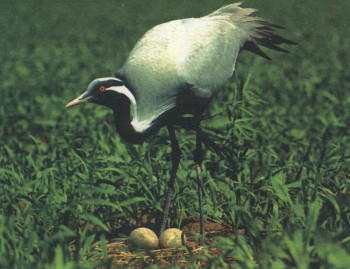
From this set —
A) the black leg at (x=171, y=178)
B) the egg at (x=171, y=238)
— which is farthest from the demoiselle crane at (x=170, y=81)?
the egg at (x=171, y=238)

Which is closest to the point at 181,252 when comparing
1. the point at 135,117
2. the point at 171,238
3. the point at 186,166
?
the point at 171,238

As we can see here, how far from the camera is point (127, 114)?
4469 millimetres

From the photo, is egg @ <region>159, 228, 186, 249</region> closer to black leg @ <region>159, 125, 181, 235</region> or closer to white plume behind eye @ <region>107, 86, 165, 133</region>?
black leg @ <region>159, 125, 181, 235</region>

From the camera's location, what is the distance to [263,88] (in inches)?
327

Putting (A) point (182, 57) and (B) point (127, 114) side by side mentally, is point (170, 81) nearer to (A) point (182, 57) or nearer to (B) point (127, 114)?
(A) point (182, 57)

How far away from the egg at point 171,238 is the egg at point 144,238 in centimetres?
4

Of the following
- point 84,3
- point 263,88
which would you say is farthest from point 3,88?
point 84,3

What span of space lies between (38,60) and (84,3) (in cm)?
856

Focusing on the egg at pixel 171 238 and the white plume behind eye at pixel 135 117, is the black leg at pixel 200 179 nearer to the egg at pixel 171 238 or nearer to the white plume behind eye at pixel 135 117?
the egg at pixel 171 238

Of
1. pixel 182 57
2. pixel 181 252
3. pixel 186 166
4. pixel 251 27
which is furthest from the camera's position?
pixel 186 166

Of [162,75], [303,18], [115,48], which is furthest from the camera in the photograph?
[303,18]

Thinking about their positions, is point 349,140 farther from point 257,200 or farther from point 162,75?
point 162,75

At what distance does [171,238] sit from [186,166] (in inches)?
47.2

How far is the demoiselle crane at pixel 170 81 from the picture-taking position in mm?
4469
